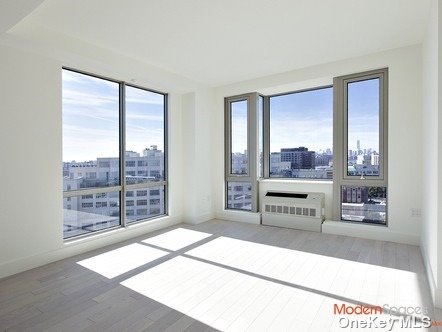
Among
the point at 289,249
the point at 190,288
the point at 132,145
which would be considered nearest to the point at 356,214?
the point at 289,249

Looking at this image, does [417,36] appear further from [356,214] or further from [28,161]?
[28,161]

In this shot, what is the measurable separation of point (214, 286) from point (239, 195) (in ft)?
10.1

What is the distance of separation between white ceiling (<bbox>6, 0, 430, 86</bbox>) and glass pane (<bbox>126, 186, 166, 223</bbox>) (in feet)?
7.40

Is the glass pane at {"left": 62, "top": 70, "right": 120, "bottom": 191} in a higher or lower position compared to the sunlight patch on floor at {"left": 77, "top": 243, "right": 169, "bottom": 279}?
higher

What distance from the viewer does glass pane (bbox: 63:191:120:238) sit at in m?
3.70

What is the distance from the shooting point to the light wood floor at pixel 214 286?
212 cm

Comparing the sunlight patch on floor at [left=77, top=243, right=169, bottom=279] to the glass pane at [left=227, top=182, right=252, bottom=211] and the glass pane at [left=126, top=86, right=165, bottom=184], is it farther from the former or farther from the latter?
the glass pane at [left=227, top=182, right=252, bottom=211]

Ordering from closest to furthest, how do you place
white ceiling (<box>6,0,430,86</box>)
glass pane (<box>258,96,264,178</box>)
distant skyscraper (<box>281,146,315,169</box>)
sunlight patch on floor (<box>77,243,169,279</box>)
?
1. white ceiling (<box>6,0,430,86</box>)
2. sunlight patch on floor (<box>77,243,169,279</box>)
3. distant skyscraper (<box>281,146,315,169</box>)
4. glass pane (<box>258,96,264,178</box>)

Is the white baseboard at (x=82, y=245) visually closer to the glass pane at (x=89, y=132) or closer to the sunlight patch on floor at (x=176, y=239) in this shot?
the sunlight patch on floor at (x=176, y=239)

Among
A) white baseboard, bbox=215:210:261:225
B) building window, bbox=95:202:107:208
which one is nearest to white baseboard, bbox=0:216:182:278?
building window, bbox=95:202:107:208

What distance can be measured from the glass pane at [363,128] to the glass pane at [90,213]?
4.00 metres

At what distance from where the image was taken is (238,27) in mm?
3133

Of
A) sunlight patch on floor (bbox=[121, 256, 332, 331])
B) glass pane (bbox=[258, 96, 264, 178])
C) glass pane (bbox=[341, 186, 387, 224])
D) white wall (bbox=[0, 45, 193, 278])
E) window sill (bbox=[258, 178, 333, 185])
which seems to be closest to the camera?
sunlight patch on floor (bbox=[121, 256, 332, 331])

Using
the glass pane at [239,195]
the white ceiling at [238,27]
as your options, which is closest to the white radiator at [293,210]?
the glass pane at [239,195]
